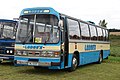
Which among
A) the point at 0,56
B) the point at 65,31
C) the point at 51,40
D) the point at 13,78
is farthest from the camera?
the point at 0,56

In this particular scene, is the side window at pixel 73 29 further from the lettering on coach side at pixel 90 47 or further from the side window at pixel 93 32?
the side window at pixel 93 32

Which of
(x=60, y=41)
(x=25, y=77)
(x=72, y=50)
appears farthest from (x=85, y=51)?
(x=25, y=77)

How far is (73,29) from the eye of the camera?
15883mm

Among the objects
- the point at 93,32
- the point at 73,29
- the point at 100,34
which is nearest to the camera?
the point at 73,29

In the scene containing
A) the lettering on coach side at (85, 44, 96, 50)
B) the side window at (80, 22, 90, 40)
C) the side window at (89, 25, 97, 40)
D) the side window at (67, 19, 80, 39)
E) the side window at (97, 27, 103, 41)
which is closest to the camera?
the side window at (67, 19, 80, 39)

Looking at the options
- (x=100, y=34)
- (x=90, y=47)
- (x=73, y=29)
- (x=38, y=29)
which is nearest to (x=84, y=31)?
(x=90, y=47)

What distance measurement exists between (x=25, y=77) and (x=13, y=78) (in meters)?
0.59

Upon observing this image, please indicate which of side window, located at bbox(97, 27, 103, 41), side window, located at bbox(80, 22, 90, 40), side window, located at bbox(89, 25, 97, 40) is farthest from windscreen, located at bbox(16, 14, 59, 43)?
side window, located at bbox(97, 27, 103, 41)

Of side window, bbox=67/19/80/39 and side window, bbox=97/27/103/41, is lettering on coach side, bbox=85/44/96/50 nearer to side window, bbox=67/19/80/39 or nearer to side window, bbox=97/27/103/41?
side window, bbox=67/19/80/39

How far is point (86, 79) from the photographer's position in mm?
13078

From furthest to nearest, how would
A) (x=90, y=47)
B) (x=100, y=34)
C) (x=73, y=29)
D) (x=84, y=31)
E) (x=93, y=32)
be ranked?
(x=100, y=34) < (x=93, y=32) < (x=90, y=47) < (x=84, y=31) < (x=73, y=29)

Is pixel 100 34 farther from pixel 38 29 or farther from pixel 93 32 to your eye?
pixel 38 29

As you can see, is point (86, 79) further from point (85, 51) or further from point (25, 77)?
point (85, 51)

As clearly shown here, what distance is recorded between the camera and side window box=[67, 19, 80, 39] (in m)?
15.4
